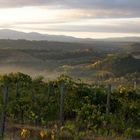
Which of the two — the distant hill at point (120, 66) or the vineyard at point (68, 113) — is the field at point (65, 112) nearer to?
the vineyard at point (68, 113)

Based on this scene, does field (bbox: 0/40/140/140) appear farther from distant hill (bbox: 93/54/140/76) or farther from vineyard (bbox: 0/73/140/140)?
distant hill (bbox: 93/54/140/76)

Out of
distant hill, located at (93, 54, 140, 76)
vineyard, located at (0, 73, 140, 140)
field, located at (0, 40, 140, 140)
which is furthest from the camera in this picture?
distant hill, located at (93, 54, 140, 76)

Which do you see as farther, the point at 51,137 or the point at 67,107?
the point at 67,107

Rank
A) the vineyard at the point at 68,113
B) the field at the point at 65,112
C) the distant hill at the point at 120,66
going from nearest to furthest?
the field at the point at 65,112 → the vineyard at the point at 68,113 → the distant hill at the point at 120,66

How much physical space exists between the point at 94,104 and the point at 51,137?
18.6 ft

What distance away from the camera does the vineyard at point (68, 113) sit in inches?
730

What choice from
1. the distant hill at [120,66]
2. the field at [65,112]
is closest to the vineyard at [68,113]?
→ the field at [65,112]

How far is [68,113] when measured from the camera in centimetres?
2216

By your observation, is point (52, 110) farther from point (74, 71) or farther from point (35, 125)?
point (74, 71)

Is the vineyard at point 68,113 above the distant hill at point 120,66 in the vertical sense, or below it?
above

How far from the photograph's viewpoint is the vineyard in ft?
60.8

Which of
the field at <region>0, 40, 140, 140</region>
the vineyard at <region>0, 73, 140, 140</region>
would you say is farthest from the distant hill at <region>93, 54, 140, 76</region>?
the vineyard at <region>0, 73, 140, 140</region>

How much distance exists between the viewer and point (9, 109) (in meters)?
21.3

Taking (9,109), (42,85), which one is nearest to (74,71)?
(42,85)
